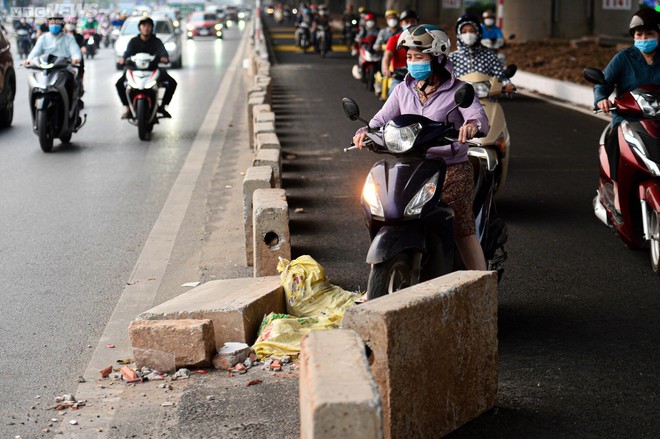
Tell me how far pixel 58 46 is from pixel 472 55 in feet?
21.3

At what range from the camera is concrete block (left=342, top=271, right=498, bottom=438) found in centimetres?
459

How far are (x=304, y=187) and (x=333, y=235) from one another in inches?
104

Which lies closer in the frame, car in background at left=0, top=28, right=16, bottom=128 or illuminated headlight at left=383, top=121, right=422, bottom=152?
illuminated headlight at left=383, top=121, right=422, bottom=152

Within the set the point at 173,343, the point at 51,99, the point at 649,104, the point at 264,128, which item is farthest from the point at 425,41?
the point at 51,99

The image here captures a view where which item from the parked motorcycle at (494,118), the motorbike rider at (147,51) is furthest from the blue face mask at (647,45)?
the motorbike rider at (147,51)

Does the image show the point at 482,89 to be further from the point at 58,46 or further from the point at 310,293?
the point at 58,46

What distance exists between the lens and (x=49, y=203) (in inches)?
445

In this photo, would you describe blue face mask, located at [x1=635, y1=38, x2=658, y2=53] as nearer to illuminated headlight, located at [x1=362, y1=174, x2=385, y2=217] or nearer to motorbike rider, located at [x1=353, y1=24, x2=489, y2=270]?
motorbike rider, located at [x1=353, y1=24, x2=489, y2=270]

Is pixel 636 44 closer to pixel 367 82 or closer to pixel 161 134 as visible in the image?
pixel 161 134

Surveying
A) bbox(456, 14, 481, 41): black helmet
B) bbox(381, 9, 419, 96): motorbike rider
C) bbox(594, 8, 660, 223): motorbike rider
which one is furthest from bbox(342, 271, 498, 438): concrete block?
bbox(381, 9, 419, 96): motorbike rider

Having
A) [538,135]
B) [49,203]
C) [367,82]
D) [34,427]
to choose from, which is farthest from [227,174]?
[367,82]

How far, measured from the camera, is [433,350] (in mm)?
4852

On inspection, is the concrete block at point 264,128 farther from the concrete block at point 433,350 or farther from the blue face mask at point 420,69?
the concrete block at point 433,350

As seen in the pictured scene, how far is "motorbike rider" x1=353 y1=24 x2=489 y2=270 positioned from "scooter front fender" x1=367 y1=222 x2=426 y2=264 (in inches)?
19.9
